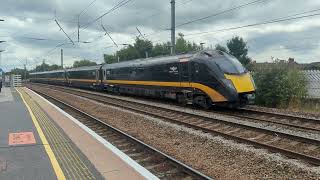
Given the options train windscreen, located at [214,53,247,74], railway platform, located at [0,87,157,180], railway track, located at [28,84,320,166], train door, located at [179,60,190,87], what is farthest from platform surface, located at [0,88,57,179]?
train door, located at [179,60,190,87]

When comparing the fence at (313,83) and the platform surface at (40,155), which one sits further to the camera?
the fence at (313,83)

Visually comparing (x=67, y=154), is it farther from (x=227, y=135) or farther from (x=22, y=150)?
(x=227, y=135)

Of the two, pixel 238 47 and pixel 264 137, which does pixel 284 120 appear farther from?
pixel 238 47

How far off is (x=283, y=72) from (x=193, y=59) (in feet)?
17.2

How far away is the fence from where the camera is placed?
25583 millimetres

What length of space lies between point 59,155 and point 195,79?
41.5 feet

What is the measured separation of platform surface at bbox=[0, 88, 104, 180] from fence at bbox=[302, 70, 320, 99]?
50.1ft

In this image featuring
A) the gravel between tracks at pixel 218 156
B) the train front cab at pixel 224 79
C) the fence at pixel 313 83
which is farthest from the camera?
the fence at pixel 313 83

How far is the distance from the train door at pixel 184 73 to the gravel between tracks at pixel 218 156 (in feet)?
21.9

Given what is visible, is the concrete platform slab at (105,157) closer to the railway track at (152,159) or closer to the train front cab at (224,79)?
the railway track at (152,159)

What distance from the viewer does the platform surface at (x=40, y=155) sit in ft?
27.9

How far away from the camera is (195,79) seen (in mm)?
22203

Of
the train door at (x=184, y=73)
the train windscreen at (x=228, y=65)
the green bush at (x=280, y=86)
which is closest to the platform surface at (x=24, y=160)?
the train windscreen at (x=228, y=65)

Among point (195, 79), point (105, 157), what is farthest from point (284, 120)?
point (105, 157)
